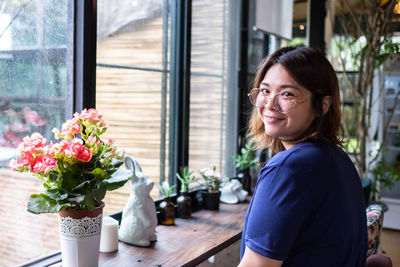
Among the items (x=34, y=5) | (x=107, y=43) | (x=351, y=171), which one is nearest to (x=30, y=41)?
(x=34, y=5)

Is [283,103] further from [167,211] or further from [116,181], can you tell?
[167,211]

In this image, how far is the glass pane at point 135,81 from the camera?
87.3 inches

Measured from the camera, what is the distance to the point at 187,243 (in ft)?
6.79

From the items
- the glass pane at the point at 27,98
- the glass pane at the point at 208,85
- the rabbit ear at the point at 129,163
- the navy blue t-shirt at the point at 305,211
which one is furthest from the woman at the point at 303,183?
the glass pane at the point at 208,85

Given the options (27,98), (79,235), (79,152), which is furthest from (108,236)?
(27,98)

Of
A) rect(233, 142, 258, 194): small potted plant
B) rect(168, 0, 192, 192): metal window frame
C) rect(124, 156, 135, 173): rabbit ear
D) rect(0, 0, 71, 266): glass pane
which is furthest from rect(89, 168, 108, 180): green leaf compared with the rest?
rect(233, 142, 258, 194): small potted plant

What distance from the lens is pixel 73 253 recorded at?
61.7 inches

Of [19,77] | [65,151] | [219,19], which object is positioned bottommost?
[65,151]

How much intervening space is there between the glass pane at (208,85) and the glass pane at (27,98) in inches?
46.9

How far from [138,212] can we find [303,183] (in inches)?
43.5

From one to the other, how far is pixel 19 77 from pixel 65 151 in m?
0.48

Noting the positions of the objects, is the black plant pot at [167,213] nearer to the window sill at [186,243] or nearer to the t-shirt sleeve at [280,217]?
the window sill at [186,243]

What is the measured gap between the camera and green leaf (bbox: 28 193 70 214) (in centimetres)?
145

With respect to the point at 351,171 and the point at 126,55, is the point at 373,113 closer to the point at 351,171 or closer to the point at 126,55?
the point at 126,55
